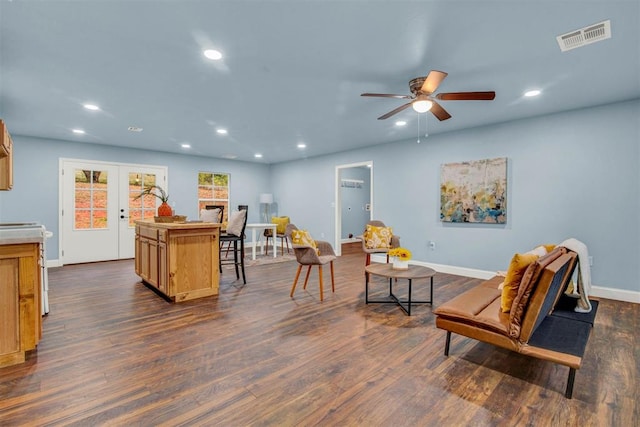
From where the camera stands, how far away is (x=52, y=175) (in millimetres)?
5723

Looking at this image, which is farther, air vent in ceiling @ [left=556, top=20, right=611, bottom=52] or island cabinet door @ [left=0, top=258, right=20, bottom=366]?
air vent in ceiling @ [left=556, top=20, right=611, bottom=52]

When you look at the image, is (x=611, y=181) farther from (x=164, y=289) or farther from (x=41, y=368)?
(x=41, y=368)

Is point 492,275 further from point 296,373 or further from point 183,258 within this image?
point 183,258

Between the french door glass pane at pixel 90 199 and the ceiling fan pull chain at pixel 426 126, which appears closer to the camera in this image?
the ceiling fan pull chain at pixel 426 126

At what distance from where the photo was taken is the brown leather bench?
71.3 inches

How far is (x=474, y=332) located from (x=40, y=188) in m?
7.19

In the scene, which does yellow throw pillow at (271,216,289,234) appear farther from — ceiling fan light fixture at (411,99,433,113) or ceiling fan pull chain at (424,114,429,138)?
ceiling fan light fixture at (411,99,433,113)

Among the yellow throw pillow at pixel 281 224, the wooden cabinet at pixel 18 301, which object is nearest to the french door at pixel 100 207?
the yellow throw pillow at pixel 281 224

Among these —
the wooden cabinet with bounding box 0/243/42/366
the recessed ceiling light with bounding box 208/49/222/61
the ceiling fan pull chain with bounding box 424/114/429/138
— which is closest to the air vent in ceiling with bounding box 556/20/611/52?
the ceiling fan pull chain with bounding box 424/114/429/138

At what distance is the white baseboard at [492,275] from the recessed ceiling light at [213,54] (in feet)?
14.8

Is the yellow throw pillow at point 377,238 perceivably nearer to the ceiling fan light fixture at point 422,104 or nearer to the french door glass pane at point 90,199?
the ceiling fan light fixture at point 422,104

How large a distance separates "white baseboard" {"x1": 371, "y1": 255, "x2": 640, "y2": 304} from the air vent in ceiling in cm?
304

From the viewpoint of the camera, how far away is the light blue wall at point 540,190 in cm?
368

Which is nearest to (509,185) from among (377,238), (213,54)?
(377,238)
